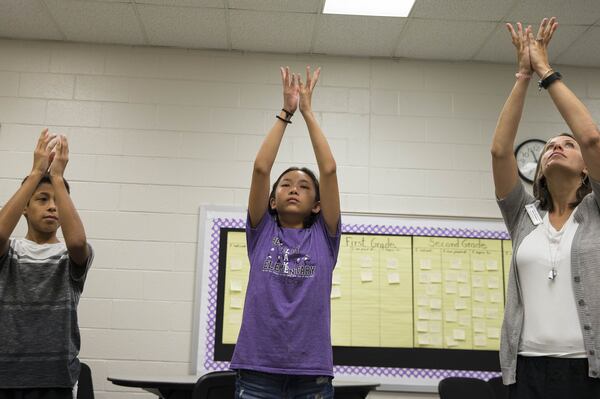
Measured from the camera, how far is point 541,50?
1.84m

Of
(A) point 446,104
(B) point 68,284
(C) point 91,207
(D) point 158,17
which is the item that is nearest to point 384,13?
(A) point 446,104

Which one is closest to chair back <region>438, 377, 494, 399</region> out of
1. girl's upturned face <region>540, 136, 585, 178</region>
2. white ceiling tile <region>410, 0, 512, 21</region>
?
girl's upturned face <region>540, 136, 585, 178</region>

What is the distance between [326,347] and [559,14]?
2886 mm

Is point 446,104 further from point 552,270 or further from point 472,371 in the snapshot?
point 552,270

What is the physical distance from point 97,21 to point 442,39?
2325 mm

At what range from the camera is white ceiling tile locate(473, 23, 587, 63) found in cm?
375

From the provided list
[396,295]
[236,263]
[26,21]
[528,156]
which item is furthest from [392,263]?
[26,21]

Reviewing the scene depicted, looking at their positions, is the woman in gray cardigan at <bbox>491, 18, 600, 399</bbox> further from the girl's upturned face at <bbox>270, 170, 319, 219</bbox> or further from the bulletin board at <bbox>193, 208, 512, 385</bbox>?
the bulletin board at <bbox>193, 208, 512, 385</bbox>

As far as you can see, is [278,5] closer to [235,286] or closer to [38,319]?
[235,286]

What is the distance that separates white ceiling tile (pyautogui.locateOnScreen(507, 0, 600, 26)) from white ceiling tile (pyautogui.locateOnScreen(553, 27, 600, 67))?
160mm

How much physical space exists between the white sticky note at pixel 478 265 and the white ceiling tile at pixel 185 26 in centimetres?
231

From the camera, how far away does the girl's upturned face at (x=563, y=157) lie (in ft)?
5.85

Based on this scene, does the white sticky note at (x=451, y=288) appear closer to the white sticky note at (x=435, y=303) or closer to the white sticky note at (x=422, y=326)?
the white sticky note at (x=435, y=303)

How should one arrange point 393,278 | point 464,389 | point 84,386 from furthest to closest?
point 393,278
point 84,386
point 464,389
